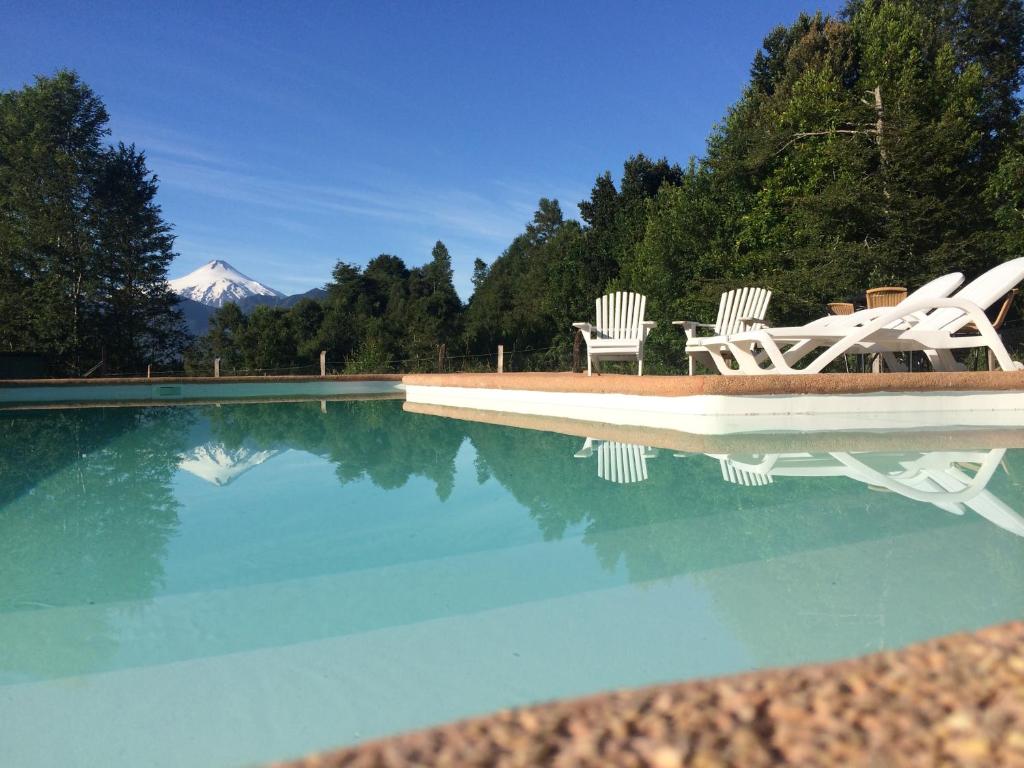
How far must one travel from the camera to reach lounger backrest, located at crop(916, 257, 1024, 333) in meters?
6.47

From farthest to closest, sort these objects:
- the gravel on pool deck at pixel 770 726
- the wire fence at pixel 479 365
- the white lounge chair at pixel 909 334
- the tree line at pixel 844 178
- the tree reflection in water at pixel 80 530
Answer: the wire fence at pixel 479 365 < the tree line at pixel 844 178 < the white lounge chair at pixel 909 334 < the tree reflection in water at pixel 80 530 < the gravel on pool deck at pixel 770 726

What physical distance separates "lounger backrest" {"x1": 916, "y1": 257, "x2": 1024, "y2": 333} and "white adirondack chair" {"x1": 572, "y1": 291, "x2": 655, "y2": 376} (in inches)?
113

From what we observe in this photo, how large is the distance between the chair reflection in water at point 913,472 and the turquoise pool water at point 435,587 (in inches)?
1.0

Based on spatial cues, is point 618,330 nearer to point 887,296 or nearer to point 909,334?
point 909,334

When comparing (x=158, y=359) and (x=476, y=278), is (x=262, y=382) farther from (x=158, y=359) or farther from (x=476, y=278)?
(x=476, y=278)

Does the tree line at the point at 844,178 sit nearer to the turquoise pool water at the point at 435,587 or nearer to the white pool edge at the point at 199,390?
the white pool edge at the point at 199,390

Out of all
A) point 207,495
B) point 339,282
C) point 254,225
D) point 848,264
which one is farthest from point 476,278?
point 207,495

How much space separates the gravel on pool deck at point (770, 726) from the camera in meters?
0.65

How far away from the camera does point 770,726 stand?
71 centimetres

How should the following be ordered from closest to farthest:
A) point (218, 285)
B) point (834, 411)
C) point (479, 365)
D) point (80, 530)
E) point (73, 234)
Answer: point (80, 530)
point (834, 411)
point (479, 365)
point (73, 234)
point (218, 285)

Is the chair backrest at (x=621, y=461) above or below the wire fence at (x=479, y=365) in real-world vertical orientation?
below

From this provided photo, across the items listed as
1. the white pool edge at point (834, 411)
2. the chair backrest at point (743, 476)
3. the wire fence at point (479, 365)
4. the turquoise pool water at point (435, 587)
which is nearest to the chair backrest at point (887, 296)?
the white pool edge at point (834, 411)

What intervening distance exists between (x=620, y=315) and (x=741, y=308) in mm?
1619

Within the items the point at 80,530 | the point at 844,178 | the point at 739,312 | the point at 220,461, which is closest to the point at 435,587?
the point at 80,530
